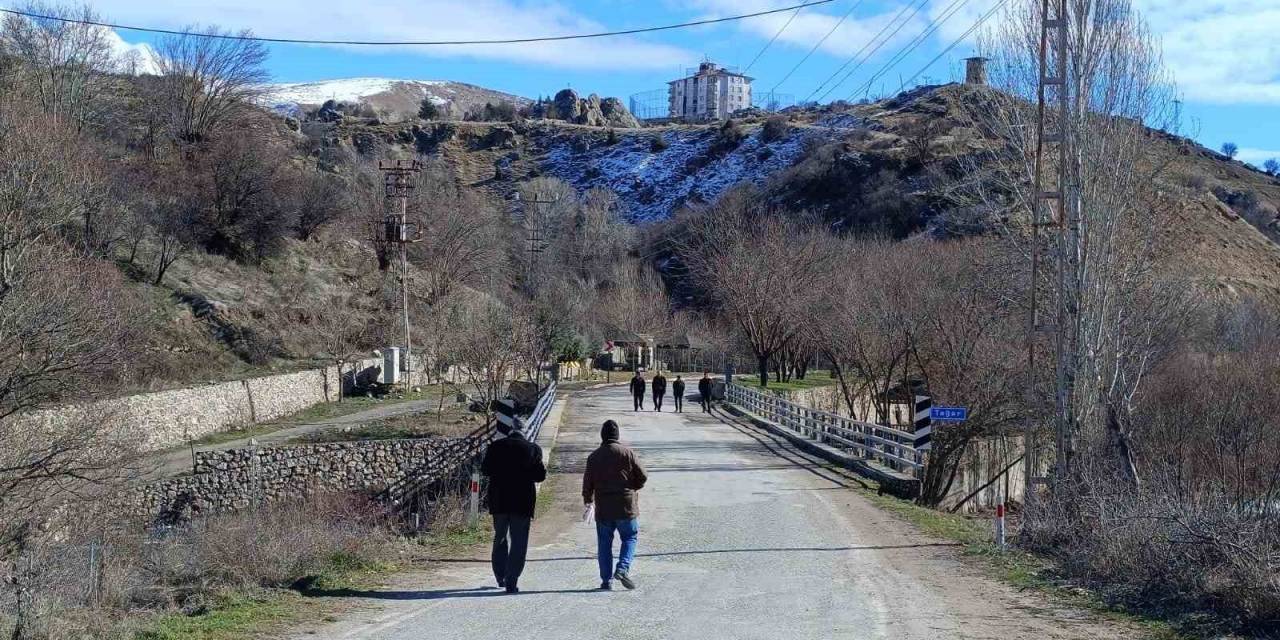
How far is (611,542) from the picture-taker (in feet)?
34.4

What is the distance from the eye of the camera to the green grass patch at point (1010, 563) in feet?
31.0

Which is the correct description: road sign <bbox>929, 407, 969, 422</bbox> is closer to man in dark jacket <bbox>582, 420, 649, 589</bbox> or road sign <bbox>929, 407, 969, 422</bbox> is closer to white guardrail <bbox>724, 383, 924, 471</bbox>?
white guardrail <bbox>724, 383, 924, 471</bbox>

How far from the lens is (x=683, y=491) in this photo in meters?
20.5

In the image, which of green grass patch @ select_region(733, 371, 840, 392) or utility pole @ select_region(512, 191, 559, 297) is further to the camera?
utility pole @ select_region(512, 191, 559, 297)

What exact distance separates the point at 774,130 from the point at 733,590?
144112 millimetres

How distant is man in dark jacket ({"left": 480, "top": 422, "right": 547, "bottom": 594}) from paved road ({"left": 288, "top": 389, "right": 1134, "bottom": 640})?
0.29m

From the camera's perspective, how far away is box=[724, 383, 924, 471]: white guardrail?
23.2m

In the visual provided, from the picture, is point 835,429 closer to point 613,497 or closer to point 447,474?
point 447,474

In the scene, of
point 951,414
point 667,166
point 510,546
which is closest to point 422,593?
point 510,546

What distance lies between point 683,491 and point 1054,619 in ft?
→ 37.1

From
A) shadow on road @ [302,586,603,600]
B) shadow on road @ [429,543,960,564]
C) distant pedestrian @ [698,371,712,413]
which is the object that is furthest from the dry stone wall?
distant pedestrian @ [698,371,712,413]

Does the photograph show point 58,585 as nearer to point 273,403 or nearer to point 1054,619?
point 1054,619

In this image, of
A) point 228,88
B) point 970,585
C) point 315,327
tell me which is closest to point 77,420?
point 970,585

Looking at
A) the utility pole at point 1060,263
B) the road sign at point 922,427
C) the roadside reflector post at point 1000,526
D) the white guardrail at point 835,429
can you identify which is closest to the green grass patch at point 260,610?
the roadside reflector post at point 1000,526
